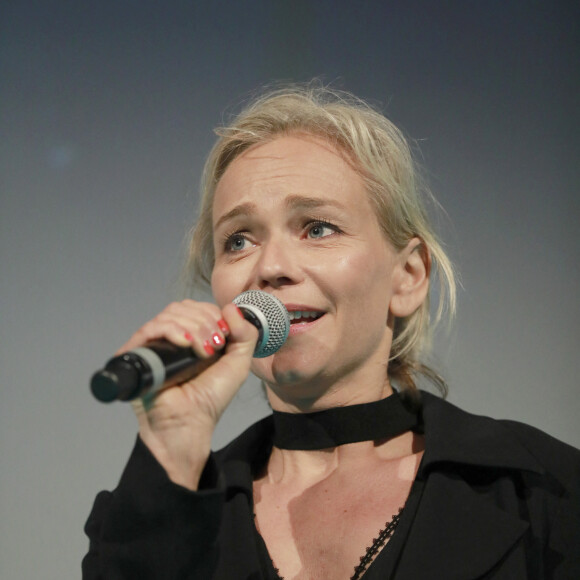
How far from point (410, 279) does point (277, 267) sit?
1.34ft

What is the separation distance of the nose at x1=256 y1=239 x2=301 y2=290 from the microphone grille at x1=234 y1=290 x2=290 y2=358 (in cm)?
12

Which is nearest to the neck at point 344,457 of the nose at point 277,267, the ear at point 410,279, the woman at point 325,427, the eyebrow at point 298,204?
the woman at point 325,427

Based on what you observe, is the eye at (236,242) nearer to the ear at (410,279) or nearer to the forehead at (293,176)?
the forehead at (293,176)

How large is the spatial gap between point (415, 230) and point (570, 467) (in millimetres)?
637

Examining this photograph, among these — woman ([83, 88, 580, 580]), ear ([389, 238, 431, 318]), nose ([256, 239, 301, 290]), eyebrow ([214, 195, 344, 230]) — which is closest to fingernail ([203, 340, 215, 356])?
woman ([83, 88, 580, 580])

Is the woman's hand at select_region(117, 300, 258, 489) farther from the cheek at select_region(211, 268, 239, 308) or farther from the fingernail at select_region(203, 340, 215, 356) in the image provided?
the cheek at select_region(211, 268, 239, 308)

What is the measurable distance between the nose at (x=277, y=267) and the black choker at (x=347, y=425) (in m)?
0.32

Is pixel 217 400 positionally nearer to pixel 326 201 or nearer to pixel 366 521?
pixel 366 521

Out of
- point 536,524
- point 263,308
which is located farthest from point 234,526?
point 536,524

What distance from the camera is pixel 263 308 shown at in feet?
4.26

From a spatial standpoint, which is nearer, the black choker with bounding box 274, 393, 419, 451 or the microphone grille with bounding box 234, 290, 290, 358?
the microphone grille with bounding box 234, 290, 290, 358

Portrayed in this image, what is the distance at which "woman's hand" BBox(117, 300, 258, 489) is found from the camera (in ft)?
3.94

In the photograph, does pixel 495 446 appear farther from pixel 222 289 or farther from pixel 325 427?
pixel 222 289

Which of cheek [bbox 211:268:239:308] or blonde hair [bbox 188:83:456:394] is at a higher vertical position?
blonde hair [bbox 188:83:456:394]
